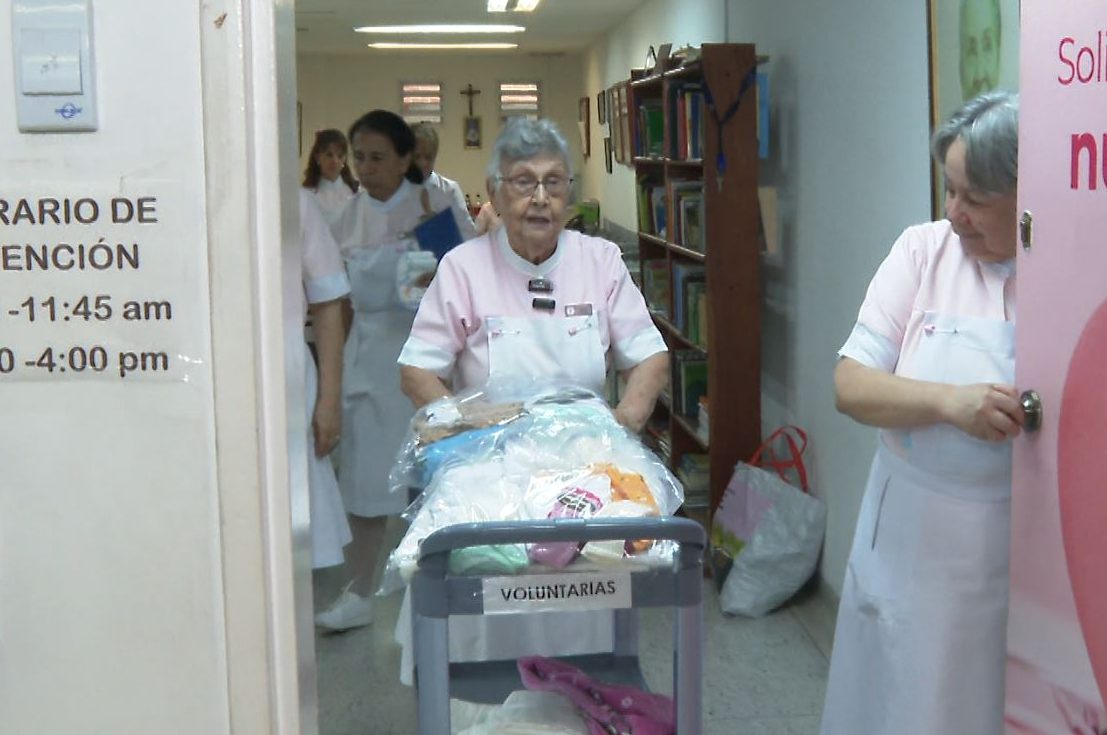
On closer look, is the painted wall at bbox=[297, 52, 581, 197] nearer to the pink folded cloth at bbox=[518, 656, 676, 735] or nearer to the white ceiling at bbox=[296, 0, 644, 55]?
the white ceiling at bbox=[296, 0, 644, 55]

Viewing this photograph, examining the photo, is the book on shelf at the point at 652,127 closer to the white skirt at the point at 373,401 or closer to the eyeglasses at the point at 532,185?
the white skirt at the point at 373,401

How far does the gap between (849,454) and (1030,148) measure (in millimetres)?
2025

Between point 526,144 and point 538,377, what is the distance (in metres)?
0.49

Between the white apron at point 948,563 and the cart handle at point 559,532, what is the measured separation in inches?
29.3

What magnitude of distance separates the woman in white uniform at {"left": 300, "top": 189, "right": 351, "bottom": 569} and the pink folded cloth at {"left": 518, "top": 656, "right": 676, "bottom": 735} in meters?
1.11

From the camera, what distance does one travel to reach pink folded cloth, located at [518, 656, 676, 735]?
179 centimetres

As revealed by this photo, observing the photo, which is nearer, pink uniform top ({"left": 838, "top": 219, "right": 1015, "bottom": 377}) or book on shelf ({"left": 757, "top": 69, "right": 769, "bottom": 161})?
pink uniform top ({"left": 838, "top": 219, "right": 1015, "bottom": 377})

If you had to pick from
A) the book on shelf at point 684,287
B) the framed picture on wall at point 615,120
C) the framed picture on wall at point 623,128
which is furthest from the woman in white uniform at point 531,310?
the framed picture on wall at point 615,120

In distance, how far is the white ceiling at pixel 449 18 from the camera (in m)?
8.38

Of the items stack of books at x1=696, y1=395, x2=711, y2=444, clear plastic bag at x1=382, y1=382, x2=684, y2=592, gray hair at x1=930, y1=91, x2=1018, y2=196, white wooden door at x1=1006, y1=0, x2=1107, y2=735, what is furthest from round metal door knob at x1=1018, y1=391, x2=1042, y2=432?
stack of books at x1=696, y1=395, x2=711, y2=444

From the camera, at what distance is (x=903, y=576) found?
2.17 metres

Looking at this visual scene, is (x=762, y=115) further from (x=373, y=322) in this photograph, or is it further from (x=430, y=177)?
(x=373, y=322)

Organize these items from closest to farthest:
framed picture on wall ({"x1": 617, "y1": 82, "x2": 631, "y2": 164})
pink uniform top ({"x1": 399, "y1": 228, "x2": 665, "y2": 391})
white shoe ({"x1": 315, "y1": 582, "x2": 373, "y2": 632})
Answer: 1. pink uniform top ({"x1": 399, "y1": 228, "x2": 665, "y2": 391})
2. white shoe ({"x1": 315, "y1": 582, "x2": 373, "y2": 632})
3. framed picture on wall ({"x1": 617, "y1": 82, "x2": 631, "y2": 164})

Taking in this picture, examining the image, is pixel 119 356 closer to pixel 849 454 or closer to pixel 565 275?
pixel 565 275
